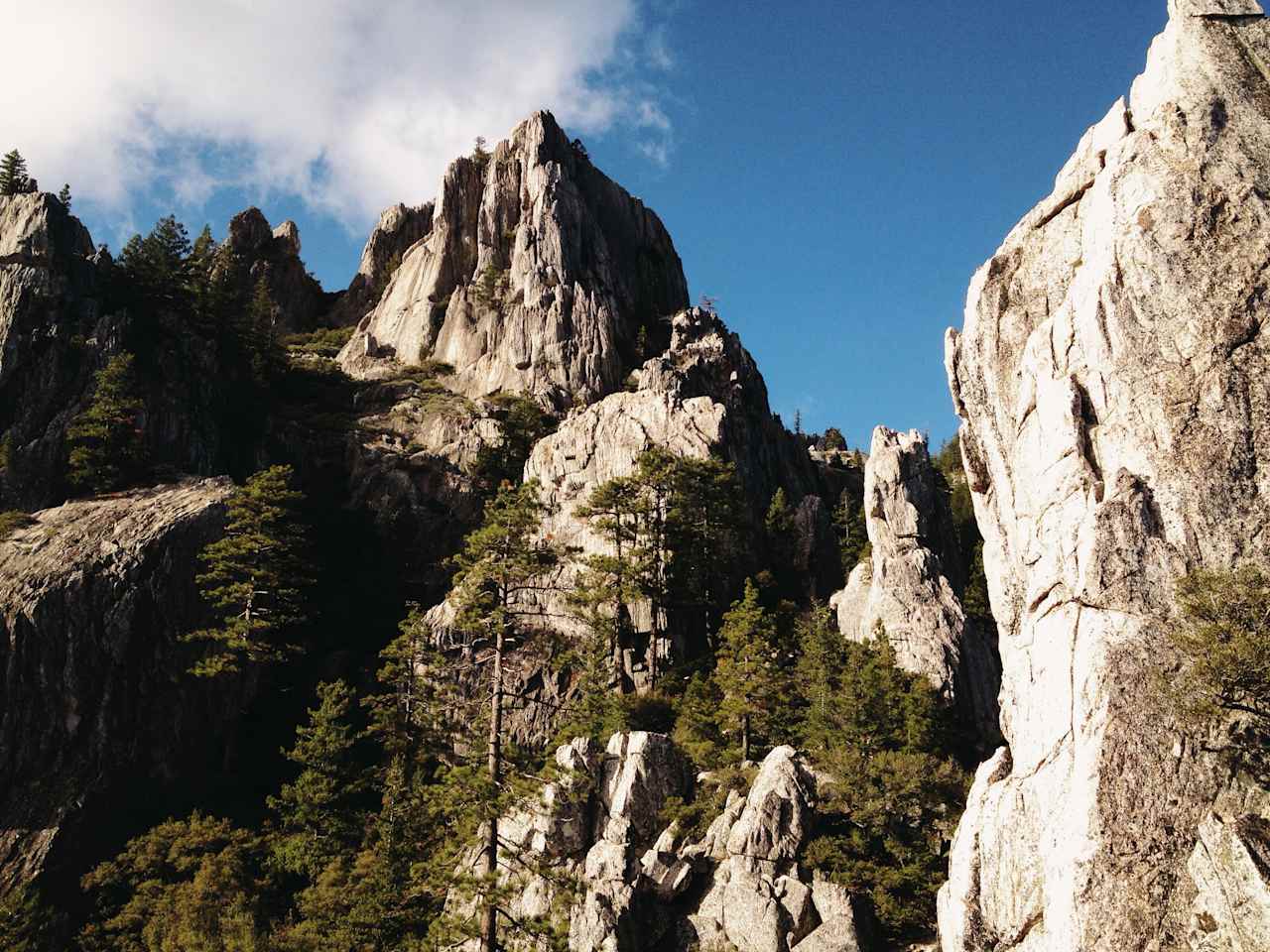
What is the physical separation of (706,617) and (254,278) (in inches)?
3425

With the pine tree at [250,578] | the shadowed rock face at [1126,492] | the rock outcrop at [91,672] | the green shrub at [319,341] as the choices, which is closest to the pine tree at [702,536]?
the pine tree at [250,578]

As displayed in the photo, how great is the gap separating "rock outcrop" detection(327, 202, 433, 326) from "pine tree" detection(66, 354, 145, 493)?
6361 centimetres

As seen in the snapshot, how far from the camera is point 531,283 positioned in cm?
9062

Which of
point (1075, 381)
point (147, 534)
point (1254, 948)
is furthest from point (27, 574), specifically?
point (1254, 948)

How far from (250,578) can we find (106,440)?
12618 mm

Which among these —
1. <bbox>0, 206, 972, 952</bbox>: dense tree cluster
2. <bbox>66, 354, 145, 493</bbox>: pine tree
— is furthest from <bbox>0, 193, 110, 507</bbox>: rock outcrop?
<bbox>66, 354, 145, 493</bbox>: pine tree

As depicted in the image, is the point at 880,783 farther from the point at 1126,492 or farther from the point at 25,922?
the point at 25,922

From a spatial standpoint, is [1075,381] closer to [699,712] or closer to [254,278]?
[699,712]

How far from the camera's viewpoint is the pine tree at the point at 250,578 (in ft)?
160

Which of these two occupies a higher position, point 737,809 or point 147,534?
point 147,534

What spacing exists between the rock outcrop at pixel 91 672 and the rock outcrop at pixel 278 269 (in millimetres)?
71541

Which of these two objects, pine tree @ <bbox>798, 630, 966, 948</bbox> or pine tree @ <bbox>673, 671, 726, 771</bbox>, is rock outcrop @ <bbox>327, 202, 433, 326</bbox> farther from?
pine tree @ <bbox>798, 630, 966, 948</bbox>

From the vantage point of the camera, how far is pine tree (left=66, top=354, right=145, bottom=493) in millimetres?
54000

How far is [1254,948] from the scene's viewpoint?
19.5 metres
